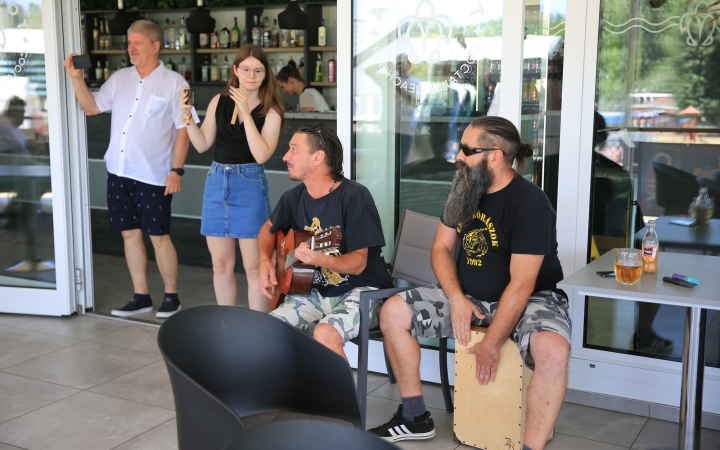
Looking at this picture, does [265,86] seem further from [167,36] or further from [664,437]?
[167,36]

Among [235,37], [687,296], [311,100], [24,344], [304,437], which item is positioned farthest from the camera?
[235,37]

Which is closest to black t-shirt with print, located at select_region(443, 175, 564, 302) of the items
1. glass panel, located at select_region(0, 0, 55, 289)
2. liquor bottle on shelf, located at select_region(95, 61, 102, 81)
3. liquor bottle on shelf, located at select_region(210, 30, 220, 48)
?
glass panel, located at select_region(0, 0, 55, 289)

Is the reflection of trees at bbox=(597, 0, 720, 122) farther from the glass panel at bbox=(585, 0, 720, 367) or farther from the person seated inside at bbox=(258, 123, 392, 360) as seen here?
the person seated inside at bbox=(258, 123, 392, 360)

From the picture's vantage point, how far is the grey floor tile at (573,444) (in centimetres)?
282

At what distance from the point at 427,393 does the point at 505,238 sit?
3.31ft

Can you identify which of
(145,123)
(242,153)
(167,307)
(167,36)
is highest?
(167,36)

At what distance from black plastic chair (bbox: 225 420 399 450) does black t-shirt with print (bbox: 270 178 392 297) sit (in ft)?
5.37

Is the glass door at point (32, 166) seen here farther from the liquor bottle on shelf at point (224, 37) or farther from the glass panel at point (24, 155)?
the liquor bottle on shelf at point (224, 37)

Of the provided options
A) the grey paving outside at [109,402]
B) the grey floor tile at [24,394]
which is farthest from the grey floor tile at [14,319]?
the grey floor tile at [24,394]

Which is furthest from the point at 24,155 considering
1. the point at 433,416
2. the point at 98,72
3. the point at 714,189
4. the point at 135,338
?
the point at 98,72

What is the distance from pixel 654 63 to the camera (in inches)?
119

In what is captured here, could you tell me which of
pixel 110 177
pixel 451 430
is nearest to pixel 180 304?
pixel 110 177

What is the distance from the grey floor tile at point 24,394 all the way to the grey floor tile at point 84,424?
0.05m

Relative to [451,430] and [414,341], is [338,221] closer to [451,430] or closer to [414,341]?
[414,341]
